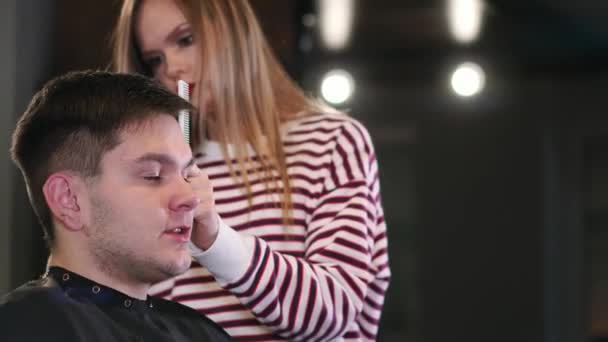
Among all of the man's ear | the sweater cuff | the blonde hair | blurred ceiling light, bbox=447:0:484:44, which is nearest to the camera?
the man's ear

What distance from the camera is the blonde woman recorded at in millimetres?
1790

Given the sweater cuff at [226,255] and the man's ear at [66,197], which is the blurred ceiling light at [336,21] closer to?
the sweater cuff at [226,255]

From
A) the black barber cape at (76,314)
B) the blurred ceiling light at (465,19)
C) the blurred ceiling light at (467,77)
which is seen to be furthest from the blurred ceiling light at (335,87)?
the black barber cape at (76,314)

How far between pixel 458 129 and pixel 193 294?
19.7ft

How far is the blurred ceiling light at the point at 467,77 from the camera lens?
6859 mm

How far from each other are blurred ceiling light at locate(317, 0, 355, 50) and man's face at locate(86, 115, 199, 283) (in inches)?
155

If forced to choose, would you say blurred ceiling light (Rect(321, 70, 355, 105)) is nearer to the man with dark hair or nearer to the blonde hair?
the blonde hair

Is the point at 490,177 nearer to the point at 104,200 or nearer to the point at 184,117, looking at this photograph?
the point at 184,117

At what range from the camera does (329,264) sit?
178cm

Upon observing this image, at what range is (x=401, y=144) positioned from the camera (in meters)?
7.88

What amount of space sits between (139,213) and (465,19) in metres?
4.46

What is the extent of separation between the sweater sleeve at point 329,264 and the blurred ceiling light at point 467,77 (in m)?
5.02

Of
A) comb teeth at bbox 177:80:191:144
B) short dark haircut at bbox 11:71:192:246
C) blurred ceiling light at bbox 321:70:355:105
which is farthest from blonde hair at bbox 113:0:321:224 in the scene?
blurred ceiling light at bbox 321:70:355:105

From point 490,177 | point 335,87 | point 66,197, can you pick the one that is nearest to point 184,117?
point 66,197
